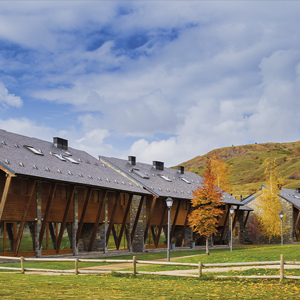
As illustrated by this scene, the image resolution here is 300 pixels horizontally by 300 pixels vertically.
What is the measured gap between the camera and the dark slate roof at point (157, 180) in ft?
135

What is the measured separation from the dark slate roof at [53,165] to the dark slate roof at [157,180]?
2239 mm

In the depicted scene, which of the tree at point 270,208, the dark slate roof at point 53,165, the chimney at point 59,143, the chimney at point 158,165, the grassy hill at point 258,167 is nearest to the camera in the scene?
the dark slate roof at point 53,165

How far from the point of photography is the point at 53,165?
3022cm

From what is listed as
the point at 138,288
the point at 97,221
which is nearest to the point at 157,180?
the point at 97,221

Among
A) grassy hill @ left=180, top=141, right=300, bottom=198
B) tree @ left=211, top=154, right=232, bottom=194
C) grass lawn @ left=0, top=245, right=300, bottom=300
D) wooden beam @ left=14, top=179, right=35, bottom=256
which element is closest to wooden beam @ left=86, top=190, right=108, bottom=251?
wooden beam @ left=14, top=179, right=35, bottom=256

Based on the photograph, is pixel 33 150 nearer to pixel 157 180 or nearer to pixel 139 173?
pixel 139 173

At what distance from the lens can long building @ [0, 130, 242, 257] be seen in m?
26.5

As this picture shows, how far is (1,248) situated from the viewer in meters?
25.7

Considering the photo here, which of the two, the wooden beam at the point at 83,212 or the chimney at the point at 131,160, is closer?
the wooden beam at the point at 83,212

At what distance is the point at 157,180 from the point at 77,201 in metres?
13.8

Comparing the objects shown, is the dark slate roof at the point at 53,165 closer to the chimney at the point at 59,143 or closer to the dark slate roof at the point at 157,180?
the chimney at the point at 59,143

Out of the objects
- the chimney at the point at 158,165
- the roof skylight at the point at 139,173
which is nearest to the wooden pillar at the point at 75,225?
the roof skylight at the point at 139,173

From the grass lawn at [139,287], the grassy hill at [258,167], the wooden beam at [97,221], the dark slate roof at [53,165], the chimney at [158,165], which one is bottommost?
the grass lawn at [139,287]

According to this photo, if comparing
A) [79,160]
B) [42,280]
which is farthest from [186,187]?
[42,280]
